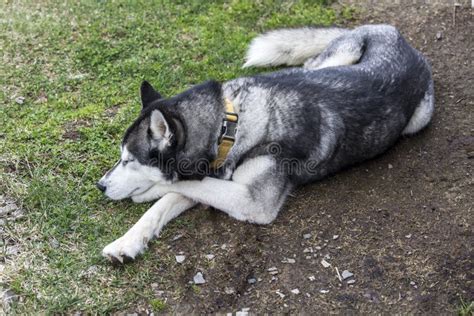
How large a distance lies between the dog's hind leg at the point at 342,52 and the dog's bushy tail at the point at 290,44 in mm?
411

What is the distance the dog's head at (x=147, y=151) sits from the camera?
15.2 feet

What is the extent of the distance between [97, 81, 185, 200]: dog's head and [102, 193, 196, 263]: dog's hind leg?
0.69ft

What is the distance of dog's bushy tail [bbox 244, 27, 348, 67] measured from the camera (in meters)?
6.73

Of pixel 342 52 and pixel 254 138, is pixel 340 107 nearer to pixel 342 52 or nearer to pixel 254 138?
pixel 254 138

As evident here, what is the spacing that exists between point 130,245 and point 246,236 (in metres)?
0.93

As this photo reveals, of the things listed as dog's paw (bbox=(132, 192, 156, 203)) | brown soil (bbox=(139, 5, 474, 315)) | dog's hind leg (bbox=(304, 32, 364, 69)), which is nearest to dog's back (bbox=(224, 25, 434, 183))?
dog's hind leg (bbox=(304, 32, 364, 69))

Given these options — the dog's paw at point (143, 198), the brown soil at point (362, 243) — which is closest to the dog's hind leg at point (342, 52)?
the brown soil at point (362, 243)

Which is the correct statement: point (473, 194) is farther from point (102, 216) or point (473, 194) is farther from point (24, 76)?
point (24, 76)

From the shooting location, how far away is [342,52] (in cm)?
610

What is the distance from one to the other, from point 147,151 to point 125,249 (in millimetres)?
777

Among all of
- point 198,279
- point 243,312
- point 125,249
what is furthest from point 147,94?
point 243,312

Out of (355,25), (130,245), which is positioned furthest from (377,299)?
(355,25)

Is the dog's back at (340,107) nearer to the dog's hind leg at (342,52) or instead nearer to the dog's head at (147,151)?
the dog's hind leg at (342,52)

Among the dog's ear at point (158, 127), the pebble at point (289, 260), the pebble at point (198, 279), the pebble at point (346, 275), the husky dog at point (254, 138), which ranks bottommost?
the pebble at point (346, 275)
